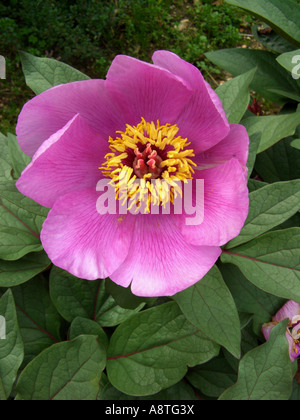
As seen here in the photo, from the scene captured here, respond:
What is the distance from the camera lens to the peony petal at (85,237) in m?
0.89

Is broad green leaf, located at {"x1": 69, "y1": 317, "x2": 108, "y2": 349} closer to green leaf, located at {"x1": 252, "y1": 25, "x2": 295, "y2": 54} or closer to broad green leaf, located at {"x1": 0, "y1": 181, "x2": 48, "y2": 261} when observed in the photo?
broad green leaf, located at {"x1": 0, "y1": 181, "x2": 48, "y2": 261}

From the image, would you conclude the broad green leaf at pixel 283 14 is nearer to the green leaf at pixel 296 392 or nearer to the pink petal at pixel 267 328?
the pink petal at pixel 267 328

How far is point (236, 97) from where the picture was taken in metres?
1.07

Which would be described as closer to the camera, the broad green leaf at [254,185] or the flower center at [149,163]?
the flower center at [149,163]

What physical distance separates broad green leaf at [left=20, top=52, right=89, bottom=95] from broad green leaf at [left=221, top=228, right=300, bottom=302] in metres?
0.59

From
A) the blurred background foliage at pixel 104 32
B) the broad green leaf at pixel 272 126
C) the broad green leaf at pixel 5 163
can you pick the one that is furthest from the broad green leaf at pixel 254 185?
the blurred background foliage at pixel 104 32

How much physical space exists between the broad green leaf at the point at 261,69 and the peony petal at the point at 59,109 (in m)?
0.65

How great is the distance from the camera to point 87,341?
2.93ft

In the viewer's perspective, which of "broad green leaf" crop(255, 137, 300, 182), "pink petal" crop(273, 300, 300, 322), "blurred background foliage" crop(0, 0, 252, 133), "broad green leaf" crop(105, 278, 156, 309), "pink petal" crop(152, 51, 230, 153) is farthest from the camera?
"blurred background foliage" crop(0, 0, 252, 133)

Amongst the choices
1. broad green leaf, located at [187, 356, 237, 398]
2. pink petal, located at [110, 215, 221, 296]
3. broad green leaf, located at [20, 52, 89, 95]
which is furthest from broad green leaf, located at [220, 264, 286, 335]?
broad green leaf, located at [20, 52, 89, 95]

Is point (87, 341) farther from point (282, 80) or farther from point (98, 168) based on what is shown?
point (282, 80)

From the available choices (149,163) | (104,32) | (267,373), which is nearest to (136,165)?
(149,163)

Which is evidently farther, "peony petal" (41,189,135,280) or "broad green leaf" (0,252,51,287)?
"broad green leaf" (0,252,51,287)

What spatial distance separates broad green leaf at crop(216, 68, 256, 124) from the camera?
3.46 feet
